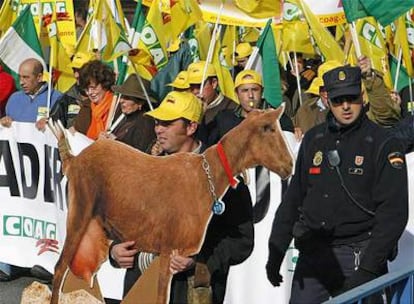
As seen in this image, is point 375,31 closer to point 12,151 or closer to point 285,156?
point 12,151

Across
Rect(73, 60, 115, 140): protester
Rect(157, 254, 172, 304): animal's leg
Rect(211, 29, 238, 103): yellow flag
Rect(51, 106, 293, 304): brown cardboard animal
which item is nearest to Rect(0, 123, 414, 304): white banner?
Rect(73, 60, 115, 140): protester

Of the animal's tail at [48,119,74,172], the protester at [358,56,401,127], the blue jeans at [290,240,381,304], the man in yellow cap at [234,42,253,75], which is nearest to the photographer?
the blue jeans at [290,240,381,304]

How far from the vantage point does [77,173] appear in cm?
633

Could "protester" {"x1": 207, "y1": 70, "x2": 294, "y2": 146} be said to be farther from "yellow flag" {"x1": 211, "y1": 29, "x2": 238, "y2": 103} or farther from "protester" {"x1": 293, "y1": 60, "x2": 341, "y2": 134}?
"yellow flag" {"x1": 211, "y1": 29, "x2": 238, "y2": 103}

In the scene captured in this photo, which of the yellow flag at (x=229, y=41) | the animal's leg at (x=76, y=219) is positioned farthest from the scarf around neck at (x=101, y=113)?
the yellow flag at (x=229, y=41)

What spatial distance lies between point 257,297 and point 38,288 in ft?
5.07

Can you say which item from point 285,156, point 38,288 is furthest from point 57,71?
point 285,156

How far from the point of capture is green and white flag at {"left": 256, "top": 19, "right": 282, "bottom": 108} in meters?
8.74

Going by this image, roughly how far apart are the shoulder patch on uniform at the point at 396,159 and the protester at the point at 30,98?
3827 millimetres

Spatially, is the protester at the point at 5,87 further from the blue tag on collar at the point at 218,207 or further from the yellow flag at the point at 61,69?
the blue tag on collar at the point at 218,207

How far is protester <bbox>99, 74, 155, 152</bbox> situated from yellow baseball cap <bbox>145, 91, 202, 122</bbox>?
3.52 ft

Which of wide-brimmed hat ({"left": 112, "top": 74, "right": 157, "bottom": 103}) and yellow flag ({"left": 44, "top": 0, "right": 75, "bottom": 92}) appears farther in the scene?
yellow flag ({"left": 44, "top": 0, "right": 75, "bottom": 92})

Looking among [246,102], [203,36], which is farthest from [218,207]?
[203,36]

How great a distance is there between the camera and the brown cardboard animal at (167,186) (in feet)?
18.7
